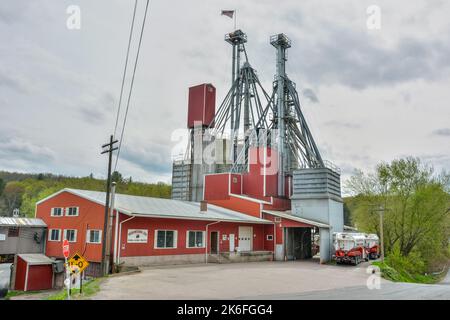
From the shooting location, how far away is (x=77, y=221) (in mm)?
25781

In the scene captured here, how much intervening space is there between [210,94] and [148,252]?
89.1 ft

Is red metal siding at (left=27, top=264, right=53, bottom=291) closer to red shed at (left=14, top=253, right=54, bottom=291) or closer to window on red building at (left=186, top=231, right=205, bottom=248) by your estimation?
red shed at (left=14, top=253, right=54, bottom=291)

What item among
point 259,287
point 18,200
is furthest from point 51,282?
point 18,200

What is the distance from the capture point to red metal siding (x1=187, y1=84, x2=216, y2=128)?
151 ft

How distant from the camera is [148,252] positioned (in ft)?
76.6

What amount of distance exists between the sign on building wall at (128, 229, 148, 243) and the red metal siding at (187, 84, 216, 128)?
24.3 m

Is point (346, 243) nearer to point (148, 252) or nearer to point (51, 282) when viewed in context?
point (148, 252)

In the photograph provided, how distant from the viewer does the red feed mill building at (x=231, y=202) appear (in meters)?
24.1

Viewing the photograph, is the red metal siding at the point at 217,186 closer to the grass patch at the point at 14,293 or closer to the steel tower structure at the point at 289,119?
the steel tower structure at the point at 289,119

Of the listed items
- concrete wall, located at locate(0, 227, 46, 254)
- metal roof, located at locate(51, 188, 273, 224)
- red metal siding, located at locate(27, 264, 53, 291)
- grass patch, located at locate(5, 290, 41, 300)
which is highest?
metal roof, located at locate(51, 188, 273, 224)

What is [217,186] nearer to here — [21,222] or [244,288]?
[21,222]

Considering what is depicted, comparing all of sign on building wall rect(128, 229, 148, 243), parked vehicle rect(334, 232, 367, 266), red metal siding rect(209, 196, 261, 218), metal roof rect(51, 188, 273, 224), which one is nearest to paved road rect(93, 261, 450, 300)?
sign on building wall rect(128, 229, 148, 243)

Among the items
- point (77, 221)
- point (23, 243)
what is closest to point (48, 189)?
point (23, 243)

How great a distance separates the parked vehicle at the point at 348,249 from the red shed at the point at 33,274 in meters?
20.1
